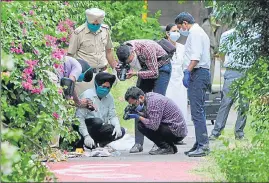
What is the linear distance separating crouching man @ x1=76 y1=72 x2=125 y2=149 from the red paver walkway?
1454 mm

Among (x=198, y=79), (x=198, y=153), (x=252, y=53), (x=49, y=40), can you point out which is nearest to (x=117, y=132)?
(x=198, y=153)

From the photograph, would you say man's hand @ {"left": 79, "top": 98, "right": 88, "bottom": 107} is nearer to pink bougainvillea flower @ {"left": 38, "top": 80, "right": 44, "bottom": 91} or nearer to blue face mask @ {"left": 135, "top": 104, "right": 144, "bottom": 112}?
blue face mask @ {"left": 135, "top": 104, "right": 144, "bottom": 112}

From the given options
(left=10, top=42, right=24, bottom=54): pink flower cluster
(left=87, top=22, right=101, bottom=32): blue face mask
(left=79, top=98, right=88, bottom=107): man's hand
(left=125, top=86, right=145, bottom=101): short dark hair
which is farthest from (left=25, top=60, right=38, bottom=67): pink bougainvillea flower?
(left=87, top=22, right=101, bottom=32): blue face mask

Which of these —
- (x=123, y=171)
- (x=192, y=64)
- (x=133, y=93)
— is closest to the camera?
(x=123, y=171)

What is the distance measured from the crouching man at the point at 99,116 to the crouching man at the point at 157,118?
1.60 ft

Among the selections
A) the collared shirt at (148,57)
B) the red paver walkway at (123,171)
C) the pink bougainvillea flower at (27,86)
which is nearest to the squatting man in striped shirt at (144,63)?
the collared shirt at (148,57)

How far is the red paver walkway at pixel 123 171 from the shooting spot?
1000 cm

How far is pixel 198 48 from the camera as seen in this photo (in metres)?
Answer: 13.2

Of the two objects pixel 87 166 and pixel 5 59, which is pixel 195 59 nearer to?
pixel 87 166

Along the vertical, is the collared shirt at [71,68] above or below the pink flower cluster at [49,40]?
below

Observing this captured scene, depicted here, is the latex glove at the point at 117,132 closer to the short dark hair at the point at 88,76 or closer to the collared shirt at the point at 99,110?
the collared shirt at the point at 99,110

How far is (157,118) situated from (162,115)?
0.50 feet

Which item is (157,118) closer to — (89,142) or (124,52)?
(89,142)

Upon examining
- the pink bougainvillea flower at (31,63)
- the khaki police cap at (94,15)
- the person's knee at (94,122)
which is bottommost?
the person's knee at (94,122)
